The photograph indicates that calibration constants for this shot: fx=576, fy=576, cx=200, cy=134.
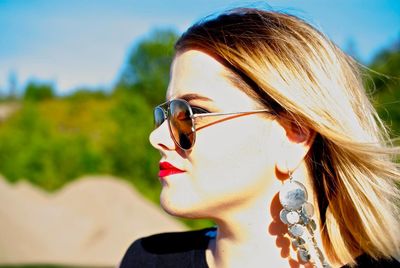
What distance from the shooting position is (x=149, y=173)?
65.1ft

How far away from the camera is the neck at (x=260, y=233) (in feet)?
7.36

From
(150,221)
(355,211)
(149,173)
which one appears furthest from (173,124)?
(149,173)

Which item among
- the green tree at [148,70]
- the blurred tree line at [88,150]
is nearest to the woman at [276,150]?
the blurred tree line at [88,150]

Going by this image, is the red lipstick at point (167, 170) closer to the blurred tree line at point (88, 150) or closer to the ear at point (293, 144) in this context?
the ear at point (293, 144)

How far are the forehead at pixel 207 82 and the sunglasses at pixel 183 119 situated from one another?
0.04m

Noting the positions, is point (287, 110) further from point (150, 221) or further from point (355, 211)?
point (150, 221)

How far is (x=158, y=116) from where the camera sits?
2.45 meters

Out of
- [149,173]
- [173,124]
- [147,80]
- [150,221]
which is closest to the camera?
[173,124]

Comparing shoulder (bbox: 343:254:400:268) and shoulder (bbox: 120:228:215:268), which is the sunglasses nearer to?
shoulder (bbox: 120:228:215:268)

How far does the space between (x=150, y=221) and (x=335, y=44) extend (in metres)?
13.0

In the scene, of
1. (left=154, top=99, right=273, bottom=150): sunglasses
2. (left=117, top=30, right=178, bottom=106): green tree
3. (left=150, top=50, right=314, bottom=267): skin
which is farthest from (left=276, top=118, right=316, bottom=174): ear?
(left=117, top=30, right=178, bottom=106): green tree

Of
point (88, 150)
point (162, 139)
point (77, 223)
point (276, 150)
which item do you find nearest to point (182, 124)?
point (162, 139)

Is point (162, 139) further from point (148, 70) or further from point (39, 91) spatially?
point (39, 91)

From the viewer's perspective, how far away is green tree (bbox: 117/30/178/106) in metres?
41.0
